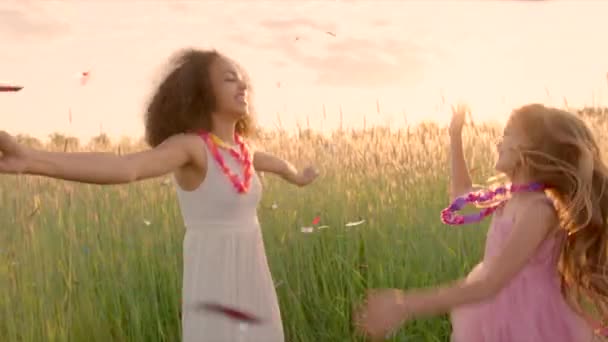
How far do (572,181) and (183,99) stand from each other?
127 centimetres

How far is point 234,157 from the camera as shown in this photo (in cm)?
288

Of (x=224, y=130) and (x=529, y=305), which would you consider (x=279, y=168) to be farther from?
(x=529, y=305)

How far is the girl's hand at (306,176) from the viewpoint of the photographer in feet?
11.3

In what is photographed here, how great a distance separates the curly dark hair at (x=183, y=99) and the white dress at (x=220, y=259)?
17 cm

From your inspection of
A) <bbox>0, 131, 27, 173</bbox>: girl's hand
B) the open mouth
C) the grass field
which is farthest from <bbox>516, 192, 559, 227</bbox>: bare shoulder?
the grass field

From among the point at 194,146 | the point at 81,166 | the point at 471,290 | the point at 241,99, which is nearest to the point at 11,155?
the point at 81,166

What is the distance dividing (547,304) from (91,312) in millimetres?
2235

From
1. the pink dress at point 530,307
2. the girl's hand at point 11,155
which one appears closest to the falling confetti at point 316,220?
the pink dress at point 530,307

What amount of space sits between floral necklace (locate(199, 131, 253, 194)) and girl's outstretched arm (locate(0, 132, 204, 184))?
0.24ft

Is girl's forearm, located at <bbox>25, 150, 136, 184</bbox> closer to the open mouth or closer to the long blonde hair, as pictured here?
the open mouth

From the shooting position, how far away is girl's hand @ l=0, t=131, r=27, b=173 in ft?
6.94

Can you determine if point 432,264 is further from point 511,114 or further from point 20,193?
point 20,193

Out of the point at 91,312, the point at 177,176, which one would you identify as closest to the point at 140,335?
the point at 91,312

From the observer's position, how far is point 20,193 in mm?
5523
